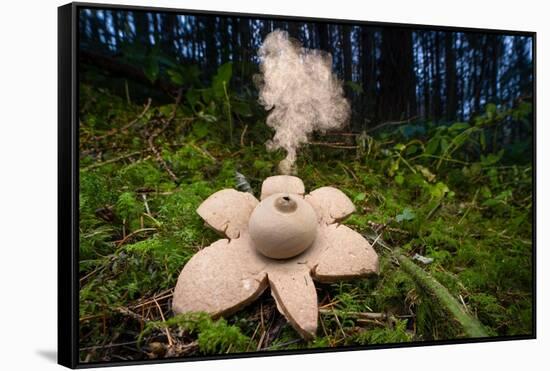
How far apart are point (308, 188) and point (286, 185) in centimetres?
14

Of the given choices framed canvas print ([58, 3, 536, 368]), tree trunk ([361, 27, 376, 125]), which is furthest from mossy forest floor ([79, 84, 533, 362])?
tree trunk ([361, 27, 376, 125])

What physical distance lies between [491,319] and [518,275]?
33cm

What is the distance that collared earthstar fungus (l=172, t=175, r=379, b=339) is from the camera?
3.90 metres

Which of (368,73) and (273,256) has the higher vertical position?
(368,73)

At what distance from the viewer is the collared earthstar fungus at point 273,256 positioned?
3900mm

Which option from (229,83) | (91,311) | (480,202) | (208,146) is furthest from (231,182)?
(480,202)

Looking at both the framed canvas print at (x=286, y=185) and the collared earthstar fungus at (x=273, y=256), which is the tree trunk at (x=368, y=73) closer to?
the framed canvas print at (x=286, y=185)

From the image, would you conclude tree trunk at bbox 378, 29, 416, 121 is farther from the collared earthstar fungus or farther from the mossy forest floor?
the collared earthstar fungus

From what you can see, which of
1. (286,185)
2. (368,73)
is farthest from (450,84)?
(286,185)

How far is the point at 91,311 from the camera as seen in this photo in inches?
149

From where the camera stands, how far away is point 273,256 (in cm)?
401

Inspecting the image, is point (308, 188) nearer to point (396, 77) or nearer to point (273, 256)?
point (273, 256)

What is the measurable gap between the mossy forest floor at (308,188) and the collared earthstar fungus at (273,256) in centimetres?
8

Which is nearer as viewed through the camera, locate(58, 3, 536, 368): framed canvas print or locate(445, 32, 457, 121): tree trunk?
locate(58, 3, 536, 368): framed canvas print
